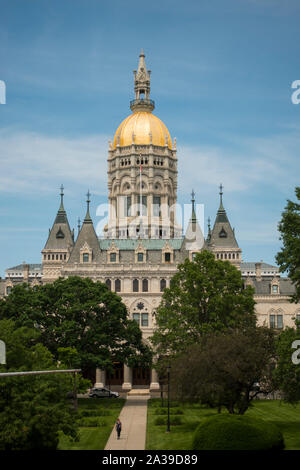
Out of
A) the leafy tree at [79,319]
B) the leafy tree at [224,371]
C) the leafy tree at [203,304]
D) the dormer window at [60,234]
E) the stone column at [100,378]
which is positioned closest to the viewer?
the leafy tree at [224,371]

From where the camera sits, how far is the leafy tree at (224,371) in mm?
49000

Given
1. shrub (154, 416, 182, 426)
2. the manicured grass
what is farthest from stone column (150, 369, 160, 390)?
shrub (154, 416, 182, 426)

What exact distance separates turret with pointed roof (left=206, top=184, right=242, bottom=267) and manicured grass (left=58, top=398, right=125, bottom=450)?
110 feet

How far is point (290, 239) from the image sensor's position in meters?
48.7

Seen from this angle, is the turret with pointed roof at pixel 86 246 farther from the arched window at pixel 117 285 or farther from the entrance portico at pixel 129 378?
the entrance portico at pixel 129 378

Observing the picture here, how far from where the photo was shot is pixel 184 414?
62.0 m

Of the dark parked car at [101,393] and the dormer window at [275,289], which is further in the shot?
the dormer window at [275,289]

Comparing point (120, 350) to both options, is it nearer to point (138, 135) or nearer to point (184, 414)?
point (184, 414)

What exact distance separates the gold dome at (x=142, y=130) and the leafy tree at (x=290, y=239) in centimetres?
7658

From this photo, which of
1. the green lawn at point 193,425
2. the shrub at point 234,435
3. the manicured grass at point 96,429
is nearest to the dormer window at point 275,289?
the green lawn at point 193,425

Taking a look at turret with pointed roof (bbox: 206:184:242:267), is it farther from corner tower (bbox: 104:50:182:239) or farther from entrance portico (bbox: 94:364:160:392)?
entrance portico (bbox: 94:364:160:392)

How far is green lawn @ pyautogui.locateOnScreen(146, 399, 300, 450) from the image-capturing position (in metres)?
44.2

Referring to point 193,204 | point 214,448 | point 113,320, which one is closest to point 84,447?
point 214,448

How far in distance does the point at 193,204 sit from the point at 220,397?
184 feet
